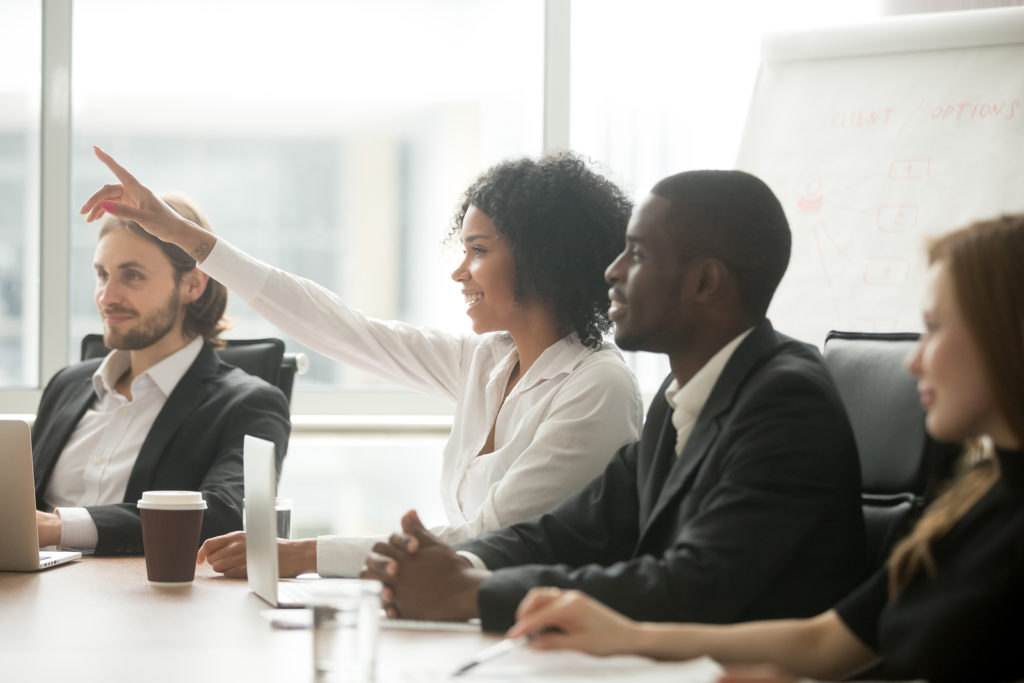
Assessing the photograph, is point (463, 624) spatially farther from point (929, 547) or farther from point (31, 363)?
point (31, 363)

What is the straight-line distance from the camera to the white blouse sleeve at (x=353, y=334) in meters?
2.33

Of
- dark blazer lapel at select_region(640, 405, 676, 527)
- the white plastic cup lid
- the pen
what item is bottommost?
the pen

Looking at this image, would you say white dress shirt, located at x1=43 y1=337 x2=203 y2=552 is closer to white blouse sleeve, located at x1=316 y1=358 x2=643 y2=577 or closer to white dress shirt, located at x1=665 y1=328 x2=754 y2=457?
white blouse sleeve, located at x1=316 y1=358 x2=643 y2=577

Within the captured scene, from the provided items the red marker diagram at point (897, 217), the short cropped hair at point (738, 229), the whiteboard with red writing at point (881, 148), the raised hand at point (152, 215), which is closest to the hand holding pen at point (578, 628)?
the short cropped hair at point (738, 229)

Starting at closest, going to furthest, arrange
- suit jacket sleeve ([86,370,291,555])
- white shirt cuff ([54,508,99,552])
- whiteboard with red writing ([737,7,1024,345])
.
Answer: white shirt cuff ([54,508,99,552]), suit jacket sleeve ([86,370,291,555]), whiteboard with red writing ([737,7,1024,345])

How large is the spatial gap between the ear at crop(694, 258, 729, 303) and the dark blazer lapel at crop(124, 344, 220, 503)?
131cm

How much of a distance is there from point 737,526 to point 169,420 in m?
1.50

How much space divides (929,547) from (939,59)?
2.21m

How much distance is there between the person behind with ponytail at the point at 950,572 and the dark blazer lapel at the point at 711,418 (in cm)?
32

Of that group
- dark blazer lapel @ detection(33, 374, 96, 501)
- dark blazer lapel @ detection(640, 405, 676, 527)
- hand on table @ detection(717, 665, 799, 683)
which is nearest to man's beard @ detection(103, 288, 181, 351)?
dark blazer lapel @ detection(33, 374, 96, 501)

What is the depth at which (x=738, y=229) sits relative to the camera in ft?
5.13

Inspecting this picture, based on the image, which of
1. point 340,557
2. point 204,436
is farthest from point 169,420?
point 340,557

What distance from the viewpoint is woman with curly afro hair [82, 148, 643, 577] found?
191cm

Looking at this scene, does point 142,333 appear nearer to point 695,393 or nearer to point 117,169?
point 117,169
